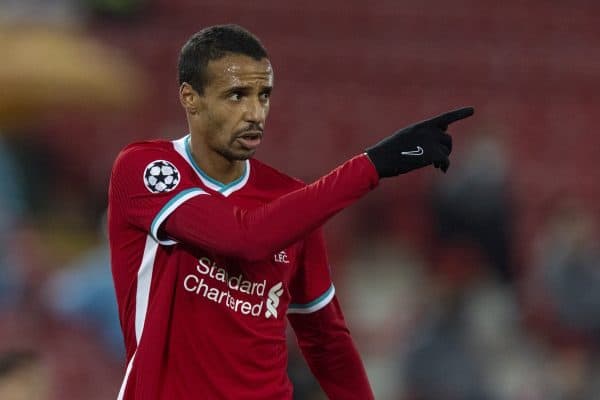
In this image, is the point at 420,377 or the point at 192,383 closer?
the point at 192,383

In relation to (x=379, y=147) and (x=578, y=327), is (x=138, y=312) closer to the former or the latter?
(x=379, y=147)

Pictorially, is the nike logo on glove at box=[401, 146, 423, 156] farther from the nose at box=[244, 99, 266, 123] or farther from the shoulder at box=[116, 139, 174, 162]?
the shoulder at box=[116, 139, 174, 162]

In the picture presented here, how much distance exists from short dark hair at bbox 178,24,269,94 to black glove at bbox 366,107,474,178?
406 mm

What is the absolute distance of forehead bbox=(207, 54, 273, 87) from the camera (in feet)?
9.46

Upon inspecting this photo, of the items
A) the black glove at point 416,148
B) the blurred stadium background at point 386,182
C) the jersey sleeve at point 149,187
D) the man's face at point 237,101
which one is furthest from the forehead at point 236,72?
the blurred stadium background at point 386,182

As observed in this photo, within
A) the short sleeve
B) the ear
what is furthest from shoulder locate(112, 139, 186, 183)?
the short sleeve

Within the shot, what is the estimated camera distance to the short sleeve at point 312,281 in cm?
321

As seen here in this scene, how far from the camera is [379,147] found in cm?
276

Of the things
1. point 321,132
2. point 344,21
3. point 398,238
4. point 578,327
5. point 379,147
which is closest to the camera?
point 379,147

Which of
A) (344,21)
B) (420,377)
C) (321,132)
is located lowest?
(420,377)

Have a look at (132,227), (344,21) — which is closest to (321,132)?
(344,21)

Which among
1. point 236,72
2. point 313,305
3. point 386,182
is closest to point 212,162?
point 236,72

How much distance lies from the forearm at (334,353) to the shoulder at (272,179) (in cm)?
39

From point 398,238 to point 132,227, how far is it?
5665mm
